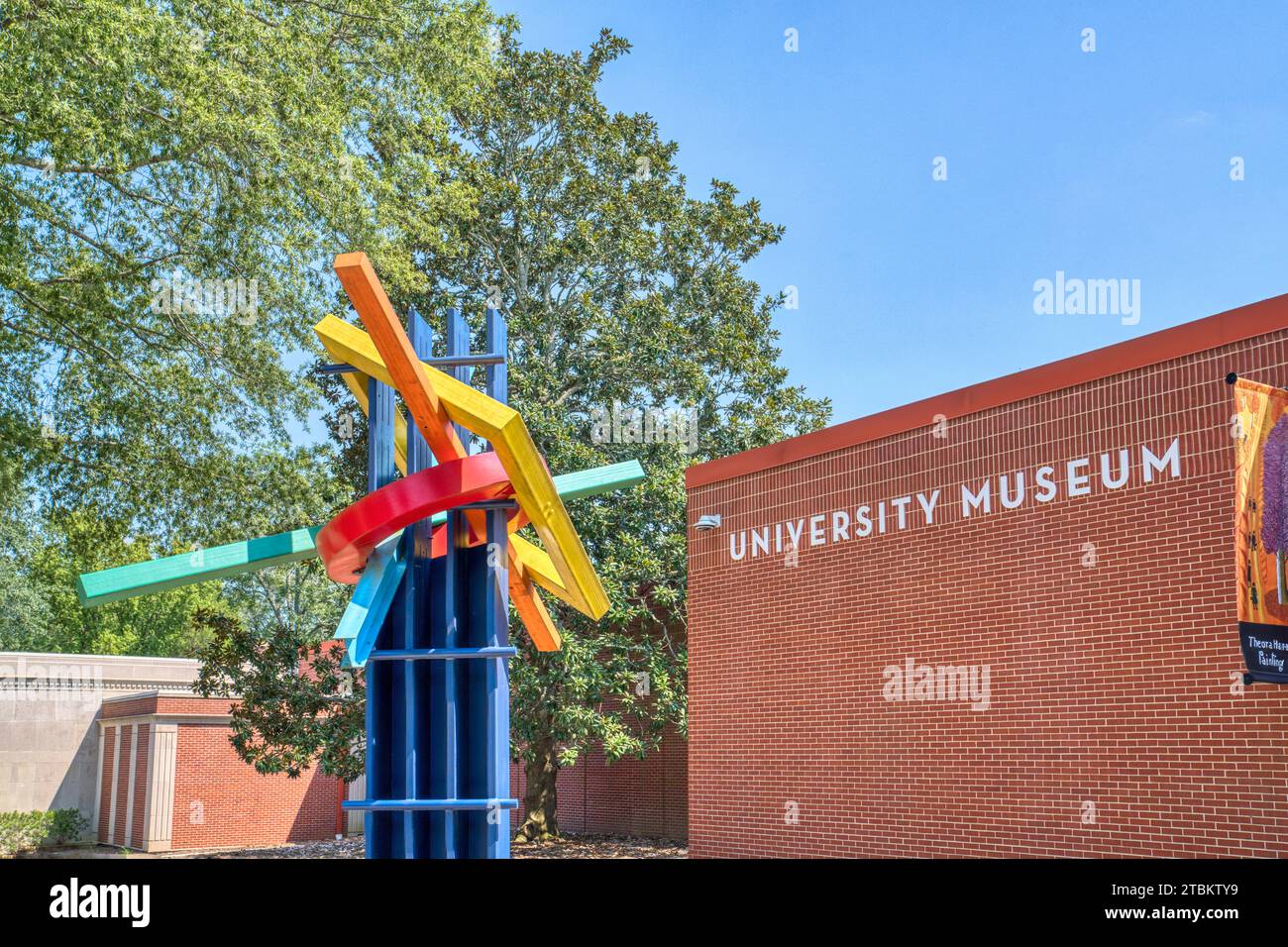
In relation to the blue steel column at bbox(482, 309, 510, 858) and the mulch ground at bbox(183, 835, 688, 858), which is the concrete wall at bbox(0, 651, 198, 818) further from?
the blue steel column at bbox(482, 309, 510, 858)

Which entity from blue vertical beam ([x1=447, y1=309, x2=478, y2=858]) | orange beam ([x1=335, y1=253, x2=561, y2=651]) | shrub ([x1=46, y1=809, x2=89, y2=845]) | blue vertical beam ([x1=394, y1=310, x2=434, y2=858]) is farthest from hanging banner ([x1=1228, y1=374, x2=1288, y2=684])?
shrub ([x1=46, y1=809, x2=89, y2=845])

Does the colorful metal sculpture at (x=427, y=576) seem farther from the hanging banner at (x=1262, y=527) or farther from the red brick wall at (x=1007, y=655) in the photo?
the hanging banner at (x=1262, y=527)

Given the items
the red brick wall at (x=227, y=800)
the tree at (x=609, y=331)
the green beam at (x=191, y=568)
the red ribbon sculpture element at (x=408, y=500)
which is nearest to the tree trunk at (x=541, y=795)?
the tree at (x=609, y=331)

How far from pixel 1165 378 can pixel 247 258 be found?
12732 mm

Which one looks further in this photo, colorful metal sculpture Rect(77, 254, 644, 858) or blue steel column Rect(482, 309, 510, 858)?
blue steel column Rect(482, 309, 510, 858)

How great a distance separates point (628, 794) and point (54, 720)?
17.3 m

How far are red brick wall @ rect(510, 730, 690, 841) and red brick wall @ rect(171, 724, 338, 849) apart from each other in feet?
20.9

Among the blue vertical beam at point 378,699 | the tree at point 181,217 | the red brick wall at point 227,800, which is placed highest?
the tree at point 181,217

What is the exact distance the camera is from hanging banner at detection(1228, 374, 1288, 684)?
9.75m

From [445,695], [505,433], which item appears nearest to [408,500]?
[505,433]

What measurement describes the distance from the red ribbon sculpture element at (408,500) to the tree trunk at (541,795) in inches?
663

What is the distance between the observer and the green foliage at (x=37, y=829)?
29.0m

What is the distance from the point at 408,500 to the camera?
414 inches

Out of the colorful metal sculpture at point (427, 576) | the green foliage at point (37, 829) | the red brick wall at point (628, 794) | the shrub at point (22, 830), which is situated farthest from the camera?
the green foliage at point (37, 829)
